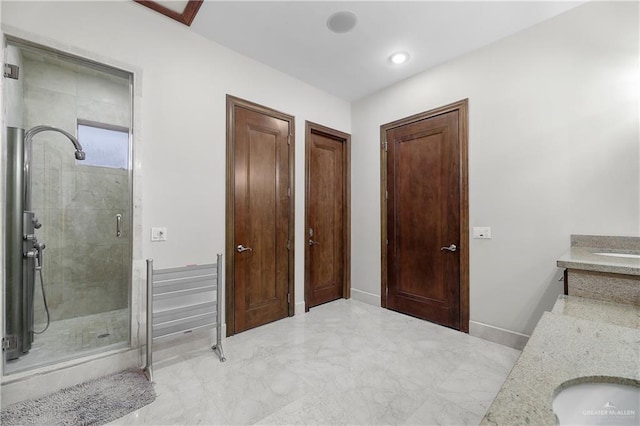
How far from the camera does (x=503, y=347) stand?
7.93 ft

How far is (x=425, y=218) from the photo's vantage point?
9.95 feet

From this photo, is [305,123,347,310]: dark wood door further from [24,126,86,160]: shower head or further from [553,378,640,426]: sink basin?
[553,378,640,426]: sink basin

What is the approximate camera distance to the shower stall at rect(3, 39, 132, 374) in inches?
74.2

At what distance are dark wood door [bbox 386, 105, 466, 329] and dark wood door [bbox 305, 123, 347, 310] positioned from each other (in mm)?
697

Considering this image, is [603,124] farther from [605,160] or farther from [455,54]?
[455,54]

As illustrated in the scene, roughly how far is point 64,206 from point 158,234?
781mm

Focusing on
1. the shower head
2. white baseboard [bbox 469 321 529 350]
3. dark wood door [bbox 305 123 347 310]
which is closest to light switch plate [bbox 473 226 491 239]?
white baseboard [bbox 469 321 529 350]

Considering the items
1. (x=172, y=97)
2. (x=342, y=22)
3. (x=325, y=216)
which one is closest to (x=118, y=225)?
(x=172, y=97)

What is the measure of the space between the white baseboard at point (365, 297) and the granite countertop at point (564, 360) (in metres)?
2.37

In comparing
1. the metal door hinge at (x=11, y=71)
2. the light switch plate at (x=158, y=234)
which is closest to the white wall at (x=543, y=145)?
the light switch plate at (x=158, y=234)

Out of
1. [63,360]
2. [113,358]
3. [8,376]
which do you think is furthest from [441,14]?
[8,376]

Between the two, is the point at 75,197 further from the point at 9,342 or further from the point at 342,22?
the point at 342,22

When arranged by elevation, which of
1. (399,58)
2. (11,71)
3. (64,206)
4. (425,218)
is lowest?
(425,218)

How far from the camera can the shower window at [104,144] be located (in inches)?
86.2
